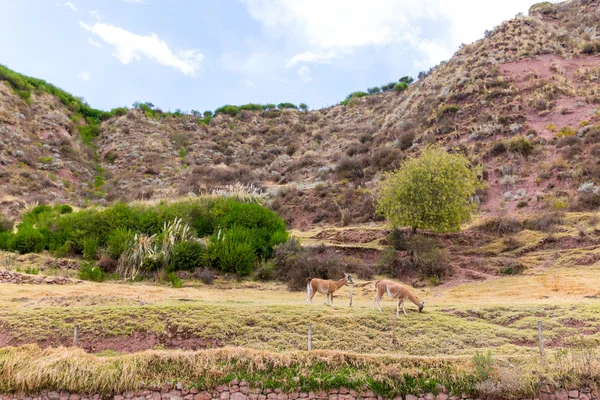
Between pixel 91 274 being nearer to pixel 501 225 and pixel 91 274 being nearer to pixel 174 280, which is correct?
pixel 174 280

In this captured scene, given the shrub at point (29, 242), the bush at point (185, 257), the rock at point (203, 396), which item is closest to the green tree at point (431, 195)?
the bush at point (185, 257)

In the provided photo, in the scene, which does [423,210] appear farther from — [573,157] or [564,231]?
[573,157]

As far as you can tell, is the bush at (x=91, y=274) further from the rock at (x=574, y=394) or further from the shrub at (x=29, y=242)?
the rock at (x=574, y=394)

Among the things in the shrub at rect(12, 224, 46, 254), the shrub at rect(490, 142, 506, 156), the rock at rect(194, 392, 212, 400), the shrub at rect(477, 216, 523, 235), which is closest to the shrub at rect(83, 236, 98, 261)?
the shrub at rect(12, 224, 46, 254)

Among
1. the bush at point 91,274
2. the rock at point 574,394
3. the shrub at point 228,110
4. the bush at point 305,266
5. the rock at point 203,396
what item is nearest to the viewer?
the rock at point 574,394

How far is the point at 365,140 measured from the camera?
46.5m

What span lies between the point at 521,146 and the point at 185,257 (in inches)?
969

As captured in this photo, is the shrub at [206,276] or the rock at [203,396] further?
the shrub at [206,276]

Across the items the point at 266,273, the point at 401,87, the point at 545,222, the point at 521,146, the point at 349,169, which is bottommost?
the point at 266,273

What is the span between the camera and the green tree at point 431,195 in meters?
22.2

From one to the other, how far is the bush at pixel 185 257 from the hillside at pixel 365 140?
1154cm

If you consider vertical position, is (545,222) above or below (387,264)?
above

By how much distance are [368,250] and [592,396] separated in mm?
14745

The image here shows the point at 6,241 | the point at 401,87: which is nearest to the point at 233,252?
the point at 6,241
